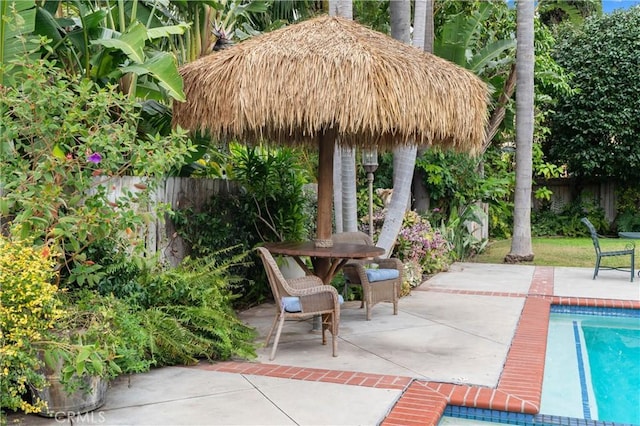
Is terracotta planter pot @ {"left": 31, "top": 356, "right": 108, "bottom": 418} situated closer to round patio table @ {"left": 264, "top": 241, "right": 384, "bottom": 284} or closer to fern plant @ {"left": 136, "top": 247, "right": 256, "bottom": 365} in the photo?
fern plant @ {"left": 136, "top": 247, "right": 256, "bottom": 365}

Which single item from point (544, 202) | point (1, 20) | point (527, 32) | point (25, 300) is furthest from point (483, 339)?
point (544, 202)

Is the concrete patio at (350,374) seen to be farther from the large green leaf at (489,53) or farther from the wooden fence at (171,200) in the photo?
the large green leaf at (489,53)

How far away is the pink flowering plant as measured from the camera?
1064cm

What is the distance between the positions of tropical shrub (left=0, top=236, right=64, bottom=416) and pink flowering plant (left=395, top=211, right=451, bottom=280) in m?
7.01

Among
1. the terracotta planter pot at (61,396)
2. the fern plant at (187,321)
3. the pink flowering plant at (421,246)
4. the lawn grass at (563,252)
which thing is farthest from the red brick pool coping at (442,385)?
the lawn grass at (563,252)

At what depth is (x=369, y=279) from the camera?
7078 mm

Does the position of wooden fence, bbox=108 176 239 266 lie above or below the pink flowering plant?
above

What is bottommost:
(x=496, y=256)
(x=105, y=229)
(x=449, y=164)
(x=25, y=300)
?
(x=496, y=256)

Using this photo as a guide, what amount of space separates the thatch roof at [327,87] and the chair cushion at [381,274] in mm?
1794

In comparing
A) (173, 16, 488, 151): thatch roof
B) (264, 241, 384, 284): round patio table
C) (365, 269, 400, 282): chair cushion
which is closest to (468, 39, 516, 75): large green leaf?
(173, 16, 488, 151): thatch roof

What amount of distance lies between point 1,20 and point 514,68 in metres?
11.7

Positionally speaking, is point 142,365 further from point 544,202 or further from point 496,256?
point 544,202

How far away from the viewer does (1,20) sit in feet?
16.3

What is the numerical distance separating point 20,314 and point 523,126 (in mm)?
11351
